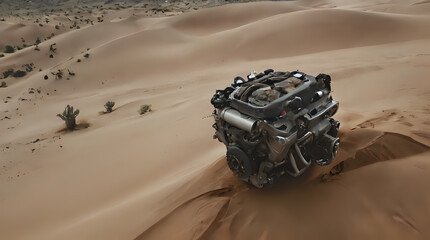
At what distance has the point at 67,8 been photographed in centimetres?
3984

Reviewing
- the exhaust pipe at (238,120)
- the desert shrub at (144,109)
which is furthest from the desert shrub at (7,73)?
the exhaust pipe at (238,120)

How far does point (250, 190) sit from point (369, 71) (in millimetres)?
7072

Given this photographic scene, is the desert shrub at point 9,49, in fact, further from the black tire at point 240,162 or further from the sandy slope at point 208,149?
the black tire at point 240,162

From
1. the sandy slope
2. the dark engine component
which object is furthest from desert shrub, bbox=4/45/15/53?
the dark engine component

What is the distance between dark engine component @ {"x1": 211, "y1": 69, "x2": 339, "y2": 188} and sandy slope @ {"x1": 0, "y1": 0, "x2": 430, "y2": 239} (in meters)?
0.30

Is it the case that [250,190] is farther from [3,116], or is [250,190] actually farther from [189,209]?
[3,116]

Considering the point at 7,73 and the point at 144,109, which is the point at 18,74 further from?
the point at 144,109

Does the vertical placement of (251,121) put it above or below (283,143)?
above

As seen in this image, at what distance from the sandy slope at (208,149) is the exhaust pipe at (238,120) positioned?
2.93 ft

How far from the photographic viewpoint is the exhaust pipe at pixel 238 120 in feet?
10.5

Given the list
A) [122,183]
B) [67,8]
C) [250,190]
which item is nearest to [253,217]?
[250,190]

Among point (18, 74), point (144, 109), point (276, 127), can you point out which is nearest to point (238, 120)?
point (276, 127)

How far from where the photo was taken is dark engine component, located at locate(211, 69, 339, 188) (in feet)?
10.5

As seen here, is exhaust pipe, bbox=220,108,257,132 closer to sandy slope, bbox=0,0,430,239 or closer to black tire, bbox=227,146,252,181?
black tire, bbox=227,146,252,181
